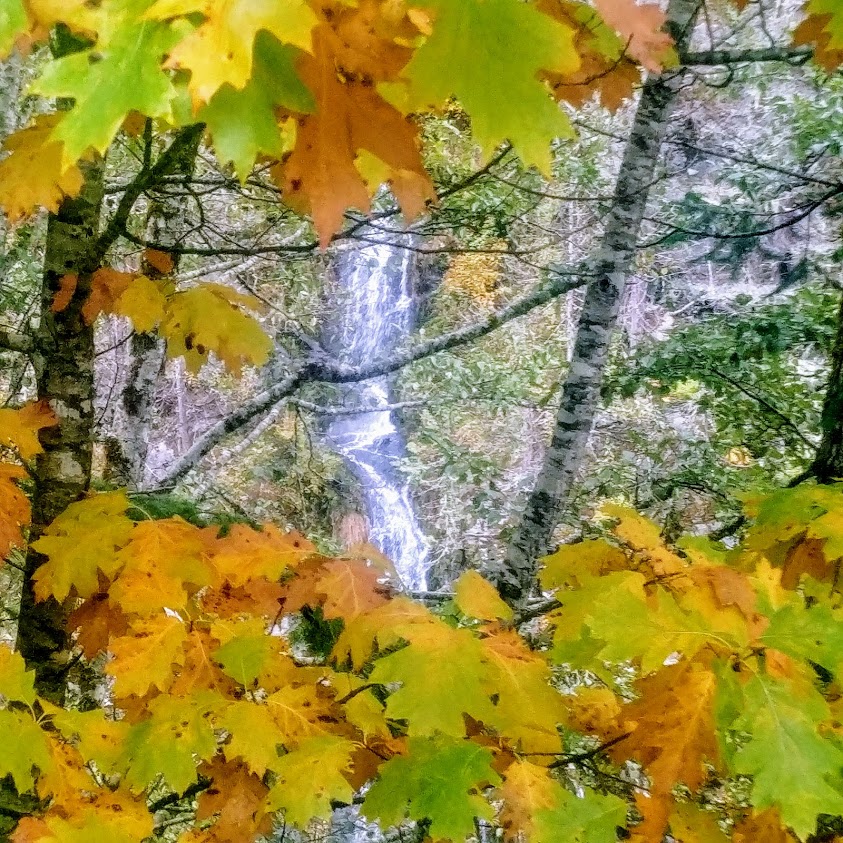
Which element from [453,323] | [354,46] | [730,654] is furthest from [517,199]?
[453,323]

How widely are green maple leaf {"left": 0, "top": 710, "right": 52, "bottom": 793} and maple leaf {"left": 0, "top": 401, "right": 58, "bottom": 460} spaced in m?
0.62

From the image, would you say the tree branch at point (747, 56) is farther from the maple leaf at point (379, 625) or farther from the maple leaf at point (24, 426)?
the maple leaf at point (24, 426)

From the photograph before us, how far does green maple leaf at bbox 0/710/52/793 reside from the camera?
1044mm

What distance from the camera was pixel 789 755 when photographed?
2.64 ft

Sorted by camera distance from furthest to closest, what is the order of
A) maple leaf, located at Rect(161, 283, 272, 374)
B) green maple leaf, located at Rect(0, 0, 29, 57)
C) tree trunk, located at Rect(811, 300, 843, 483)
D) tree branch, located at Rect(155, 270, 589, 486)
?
tree branch, located at Rect(155, 270, 589, 486) → tree trunk, located at Rect(811, 300, 843, 483) → maple leaf, located at Rect(161, 283, 272, 374) → green maple leaf, located at Rect(0, 0, 29, 57)

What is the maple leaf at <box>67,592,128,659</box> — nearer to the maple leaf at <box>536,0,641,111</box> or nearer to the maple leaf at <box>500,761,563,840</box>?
the maple leaf at <box>500,761,563,840</box>

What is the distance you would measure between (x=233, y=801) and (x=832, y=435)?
1.92m

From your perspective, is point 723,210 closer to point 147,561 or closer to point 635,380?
point 635,380

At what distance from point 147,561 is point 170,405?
298 inches

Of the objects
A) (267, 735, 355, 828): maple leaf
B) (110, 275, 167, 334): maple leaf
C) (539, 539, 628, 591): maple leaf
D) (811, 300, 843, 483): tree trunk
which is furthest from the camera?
(811, 300, 843, 483): tree trunk

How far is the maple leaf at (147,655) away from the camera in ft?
3.60

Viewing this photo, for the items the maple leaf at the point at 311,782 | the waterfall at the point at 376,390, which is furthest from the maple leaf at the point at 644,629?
the waterfall at the point at 376,390

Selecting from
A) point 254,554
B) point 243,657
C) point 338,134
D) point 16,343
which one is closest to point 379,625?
point 243,657

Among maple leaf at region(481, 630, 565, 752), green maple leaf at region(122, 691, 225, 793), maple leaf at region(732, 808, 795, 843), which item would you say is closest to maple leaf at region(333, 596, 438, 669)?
maple leaf at region(481, 630, 565, 752)
